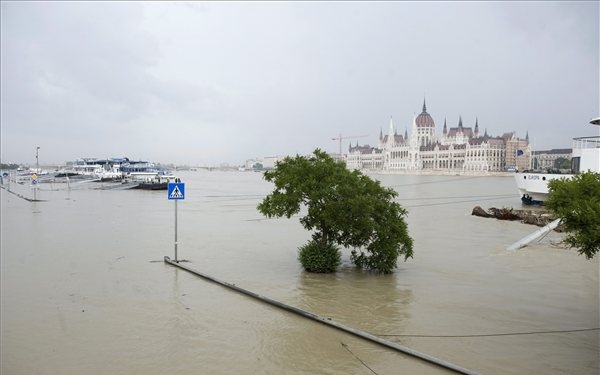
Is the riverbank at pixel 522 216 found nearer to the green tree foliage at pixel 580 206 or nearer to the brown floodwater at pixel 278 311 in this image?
the brown floodwater at pixel 278 311

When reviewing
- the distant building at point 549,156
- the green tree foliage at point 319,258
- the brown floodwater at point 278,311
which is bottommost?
the brown floodwater at point 278,311

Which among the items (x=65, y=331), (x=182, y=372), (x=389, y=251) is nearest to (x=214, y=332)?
(x=182, y=372)

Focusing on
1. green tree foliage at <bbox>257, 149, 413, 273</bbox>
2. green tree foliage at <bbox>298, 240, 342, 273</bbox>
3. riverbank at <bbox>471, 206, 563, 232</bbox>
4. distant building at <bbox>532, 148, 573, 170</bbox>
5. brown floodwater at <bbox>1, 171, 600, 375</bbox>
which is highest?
distant building at <bbox>532, 148, 573, 170</bbox>

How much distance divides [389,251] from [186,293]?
5.61m

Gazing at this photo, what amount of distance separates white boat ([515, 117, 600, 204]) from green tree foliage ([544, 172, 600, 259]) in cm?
2971

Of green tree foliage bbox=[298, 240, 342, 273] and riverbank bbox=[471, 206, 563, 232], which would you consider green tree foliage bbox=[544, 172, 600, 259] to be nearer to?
green tree foliage bbox=[298, 240, 342, 273]

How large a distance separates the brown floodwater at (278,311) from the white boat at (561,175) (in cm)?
2094

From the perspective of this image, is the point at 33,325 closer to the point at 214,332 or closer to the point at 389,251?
the point at 214,332

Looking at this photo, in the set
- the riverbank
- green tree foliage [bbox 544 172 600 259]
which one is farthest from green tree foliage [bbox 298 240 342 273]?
the riverbank

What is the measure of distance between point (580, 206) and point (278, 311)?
6.06 meters

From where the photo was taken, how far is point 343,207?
13438 mm

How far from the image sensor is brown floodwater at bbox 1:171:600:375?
7746mm

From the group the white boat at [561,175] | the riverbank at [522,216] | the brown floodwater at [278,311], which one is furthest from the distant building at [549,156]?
the brown floodwater at [278,311]

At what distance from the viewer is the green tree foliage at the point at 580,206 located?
682 cm
